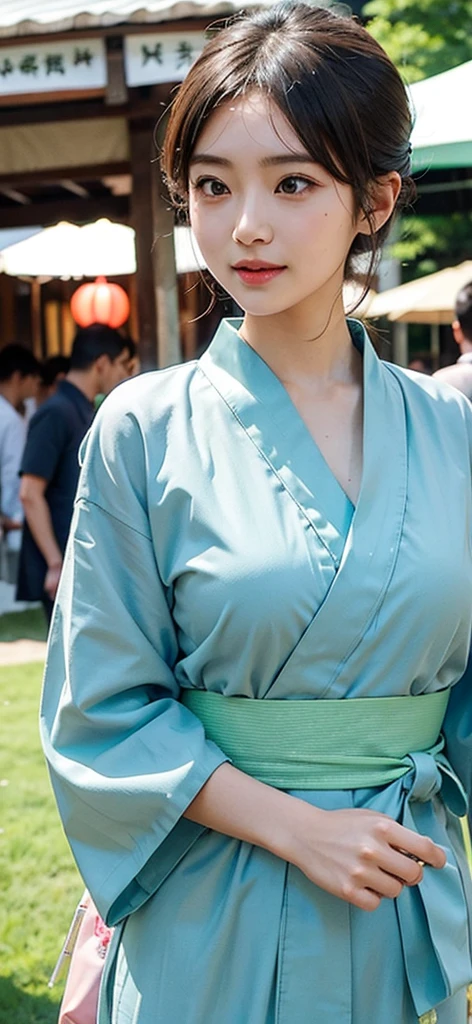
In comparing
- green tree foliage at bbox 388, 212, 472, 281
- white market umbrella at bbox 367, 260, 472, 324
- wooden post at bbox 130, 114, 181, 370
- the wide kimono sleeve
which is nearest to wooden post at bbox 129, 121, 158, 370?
wooden post at bbox 130, 114, 181, 370

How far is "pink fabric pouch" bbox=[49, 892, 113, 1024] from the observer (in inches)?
69.0

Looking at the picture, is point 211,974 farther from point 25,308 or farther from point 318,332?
point 25,308

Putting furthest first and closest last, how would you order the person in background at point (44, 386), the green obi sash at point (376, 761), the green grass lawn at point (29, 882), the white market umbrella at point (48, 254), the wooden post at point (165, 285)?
the person in background at point (44, 386) < the white market umbrella at point (48, 254) < the wooden post at point (165, 285) < the green grass lawn at point (29, 882) < the green obi sash at point (376, 761)

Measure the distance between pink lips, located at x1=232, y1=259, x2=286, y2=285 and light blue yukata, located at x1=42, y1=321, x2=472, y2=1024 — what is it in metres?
0.16

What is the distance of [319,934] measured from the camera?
153cm

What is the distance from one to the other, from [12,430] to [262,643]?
733 cm

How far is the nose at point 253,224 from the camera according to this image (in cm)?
152

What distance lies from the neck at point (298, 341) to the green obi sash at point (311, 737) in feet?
1.41

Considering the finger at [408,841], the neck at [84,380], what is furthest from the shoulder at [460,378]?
the neck at [84,380]

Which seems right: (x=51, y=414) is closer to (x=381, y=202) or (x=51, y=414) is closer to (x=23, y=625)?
(x=23, y=625)

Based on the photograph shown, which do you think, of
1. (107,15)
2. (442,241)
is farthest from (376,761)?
(442,241)

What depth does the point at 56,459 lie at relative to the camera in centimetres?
530

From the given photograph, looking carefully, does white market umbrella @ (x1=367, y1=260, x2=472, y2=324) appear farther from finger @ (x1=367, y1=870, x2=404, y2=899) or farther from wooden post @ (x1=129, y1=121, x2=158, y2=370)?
finger @ (x1=367, y1=870, x2=404, y2=899)

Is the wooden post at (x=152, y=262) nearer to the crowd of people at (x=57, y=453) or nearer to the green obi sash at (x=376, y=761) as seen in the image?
the crowd of people at (x=57, y=453)
